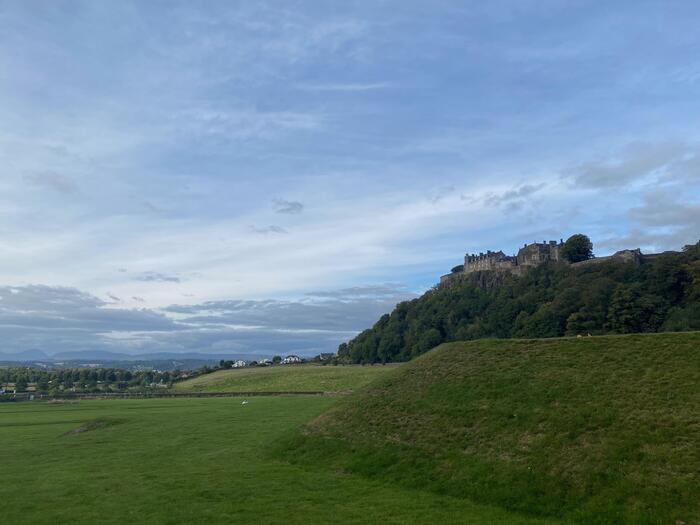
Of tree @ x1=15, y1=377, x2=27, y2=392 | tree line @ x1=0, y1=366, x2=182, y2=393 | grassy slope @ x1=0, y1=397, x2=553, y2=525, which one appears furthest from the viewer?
tree line @ x1=0, y1=366, x2=182, y2=393

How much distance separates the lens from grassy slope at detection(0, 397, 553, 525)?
60.6ft

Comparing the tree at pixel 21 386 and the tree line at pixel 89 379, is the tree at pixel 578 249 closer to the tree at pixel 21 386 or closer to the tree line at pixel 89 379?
the tree line at pixel 89 379

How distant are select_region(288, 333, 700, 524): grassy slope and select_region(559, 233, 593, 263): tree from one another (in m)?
137

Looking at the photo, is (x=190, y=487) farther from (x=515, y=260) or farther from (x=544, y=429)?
(x=515, y=260)

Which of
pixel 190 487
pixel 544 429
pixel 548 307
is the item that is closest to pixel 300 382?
pixel 548 307

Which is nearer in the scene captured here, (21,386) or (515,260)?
(21,386)

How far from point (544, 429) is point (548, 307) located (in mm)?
79630

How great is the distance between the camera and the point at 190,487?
Answer: 882 inches

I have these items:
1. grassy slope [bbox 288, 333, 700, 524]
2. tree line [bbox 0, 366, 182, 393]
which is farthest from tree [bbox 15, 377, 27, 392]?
grassy slope [bbox 288, 333, 700, 524]

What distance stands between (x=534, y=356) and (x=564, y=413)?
6.95 meters

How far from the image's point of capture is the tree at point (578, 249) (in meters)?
159

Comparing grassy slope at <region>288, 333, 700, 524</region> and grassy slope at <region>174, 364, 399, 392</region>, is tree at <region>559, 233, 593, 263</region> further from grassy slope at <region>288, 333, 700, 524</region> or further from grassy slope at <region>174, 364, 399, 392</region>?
grassy slope at <region>288, 333, 700, 524</region>

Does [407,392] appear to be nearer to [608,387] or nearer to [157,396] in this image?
[608,387]

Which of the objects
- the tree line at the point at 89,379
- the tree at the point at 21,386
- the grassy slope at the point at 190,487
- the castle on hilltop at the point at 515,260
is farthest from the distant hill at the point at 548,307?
the tree at the point at 21,386
